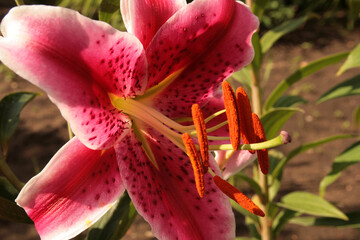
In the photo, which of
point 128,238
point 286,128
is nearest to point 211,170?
point 128,238

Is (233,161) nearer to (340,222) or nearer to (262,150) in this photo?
(262,150)

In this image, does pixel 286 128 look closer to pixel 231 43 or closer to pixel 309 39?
pixel 309 39

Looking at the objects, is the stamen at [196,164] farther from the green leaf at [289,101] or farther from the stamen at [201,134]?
the green leaf at [289,101]

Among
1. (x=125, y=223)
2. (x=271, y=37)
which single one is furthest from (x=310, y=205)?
(x=125, y=223)

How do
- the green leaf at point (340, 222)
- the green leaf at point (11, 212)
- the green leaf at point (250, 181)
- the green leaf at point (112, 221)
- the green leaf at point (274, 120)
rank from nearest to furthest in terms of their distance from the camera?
1. the green leaf at point (11, 212)
2. the green leaf at point (112, 221)
3. the green leaf at point (274, 120)
4. the green leaf at point (250, 181)
5. the green leaf at point (340, 222)

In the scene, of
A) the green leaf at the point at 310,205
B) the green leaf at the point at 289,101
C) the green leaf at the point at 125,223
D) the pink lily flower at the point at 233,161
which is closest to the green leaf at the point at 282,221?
the green leaf at the point at 310,205

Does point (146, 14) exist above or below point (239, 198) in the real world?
above
